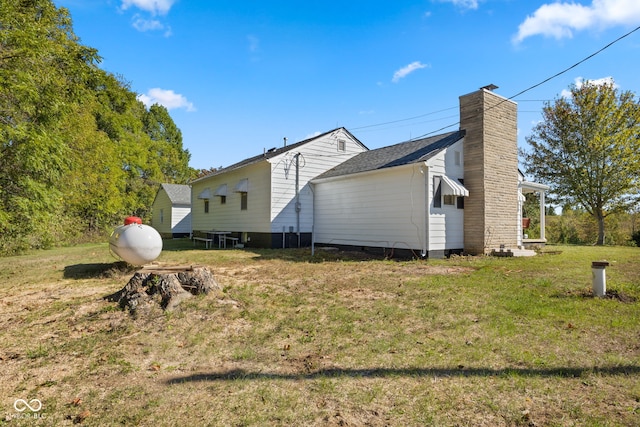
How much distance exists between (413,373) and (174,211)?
89.9 ft

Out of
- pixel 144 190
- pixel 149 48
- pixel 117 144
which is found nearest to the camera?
pixel 149 48

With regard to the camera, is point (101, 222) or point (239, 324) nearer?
point (239, 324)

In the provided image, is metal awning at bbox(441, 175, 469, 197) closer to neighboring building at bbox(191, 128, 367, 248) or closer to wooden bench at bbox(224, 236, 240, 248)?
neighboring building at bbox(191, 128, 367, 248)

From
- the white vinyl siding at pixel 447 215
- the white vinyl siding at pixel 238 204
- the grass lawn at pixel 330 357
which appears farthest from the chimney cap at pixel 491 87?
the white vinyl siding at pixel 238 204

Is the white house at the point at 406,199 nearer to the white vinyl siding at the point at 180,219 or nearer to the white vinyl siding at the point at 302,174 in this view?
the white vinyl siding at the point at 302,174

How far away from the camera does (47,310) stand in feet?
17.9

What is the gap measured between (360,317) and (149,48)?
1203cm

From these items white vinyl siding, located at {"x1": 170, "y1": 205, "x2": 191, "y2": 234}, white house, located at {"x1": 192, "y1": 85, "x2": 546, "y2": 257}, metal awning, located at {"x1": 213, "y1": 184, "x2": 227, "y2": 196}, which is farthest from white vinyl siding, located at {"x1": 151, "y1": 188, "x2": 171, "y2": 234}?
white house, located at {"x1": 192, "y1": 85, "x2": 546, "y2": 257}

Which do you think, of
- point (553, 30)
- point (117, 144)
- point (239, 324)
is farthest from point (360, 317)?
point (117, 144)

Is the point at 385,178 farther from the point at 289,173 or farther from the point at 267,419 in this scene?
the point at 267,419

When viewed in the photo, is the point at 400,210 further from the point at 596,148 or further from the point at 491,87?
the point at 596,148

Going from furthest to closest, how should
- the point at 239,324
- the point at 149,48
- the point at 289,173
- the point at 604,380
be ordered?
the point at 289,173 → the point at 149,48 → the point at 239,324 → the point at 604,380

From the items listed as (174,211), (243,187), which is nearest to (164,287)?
(243,187)

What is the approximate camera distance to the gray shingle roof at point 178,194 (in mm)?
27789
